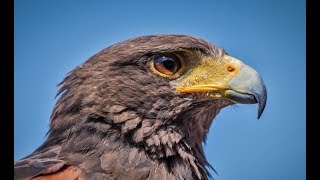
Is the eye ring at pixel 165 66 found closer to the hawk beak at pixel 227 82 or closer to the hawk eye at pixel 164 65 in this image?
the hawk eye at pixel 164 65

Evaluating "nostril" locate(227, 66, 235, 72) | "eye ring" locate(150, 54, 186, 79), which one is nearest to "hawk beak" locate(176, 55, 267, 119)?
"nostril" locate(227, 66, 235, 72)

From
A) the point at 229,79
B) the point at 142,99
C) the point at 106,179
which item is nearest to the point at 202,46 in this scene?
the point at 229,79

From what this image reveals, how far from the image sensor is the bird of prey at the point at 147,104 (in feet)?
14.2

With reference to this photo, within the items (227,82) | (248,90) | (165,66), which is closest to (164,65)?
(165,66)

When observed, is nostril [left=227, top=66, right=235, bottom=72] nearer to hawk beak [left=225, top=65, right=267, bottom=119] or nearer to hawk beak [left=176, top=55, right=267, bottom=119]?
hawk beak [left=176, top=55, right=267, bottom=119]

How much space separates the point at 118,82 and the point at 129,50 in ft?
1.07

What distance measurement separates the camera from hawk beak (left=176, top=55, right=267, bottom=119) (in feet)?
15.1

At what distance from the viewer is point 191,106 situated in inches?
183

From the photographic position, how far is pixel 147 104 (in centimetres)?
462

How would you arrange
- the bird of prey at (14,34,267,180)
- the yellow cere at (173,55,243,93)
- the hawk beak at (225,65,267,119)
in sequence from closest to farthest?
the bird of prey at (14,34,267,180), the hawk beak at (225,65,267,119), the yellow cere at (173,55,243,93)

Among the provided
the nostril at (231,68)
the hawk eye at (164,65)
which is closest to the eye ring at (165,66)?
the hawk eye at (164,65)
